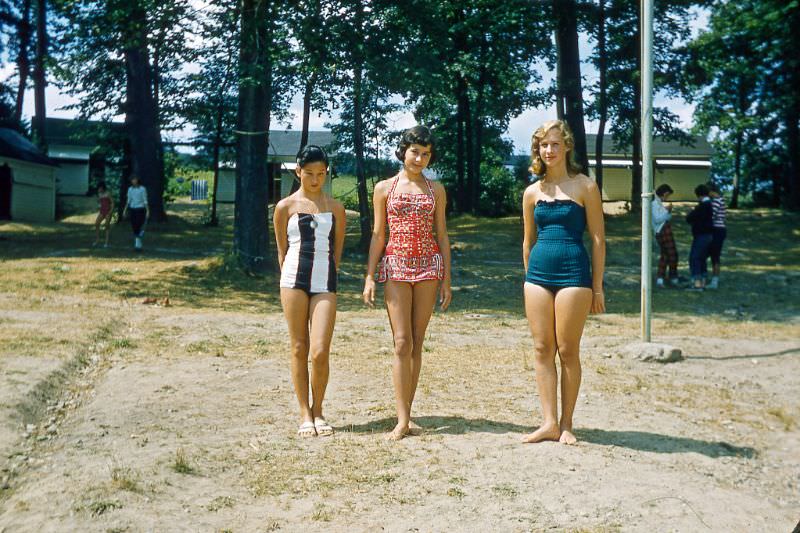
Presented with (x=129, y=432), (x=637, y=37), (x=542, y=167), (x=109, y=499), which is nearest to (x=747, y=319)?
(x=542, y=167)

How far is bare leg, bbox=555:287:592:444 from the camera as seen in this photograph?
5266 mm

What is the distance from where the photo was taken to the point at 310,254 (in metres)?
5.58

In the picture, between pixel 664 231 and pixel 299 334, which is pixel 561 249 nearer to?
pixel 299 334

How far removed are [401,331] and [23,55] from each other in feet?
142

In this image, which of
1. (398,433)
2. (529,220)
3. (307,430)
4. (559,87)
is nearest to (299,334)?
(307,430)

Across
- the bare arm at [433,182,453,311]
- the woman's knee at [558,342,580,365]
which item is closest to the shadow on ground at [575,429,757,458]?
the woman's knee at [558,342,580,365]

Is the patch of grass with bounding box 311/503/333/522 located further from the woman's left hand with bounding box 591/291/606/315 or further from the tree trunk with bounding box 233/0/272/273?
the tree trunk with bounding box 233/0/272/273

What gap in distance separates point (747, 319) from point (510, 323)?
404 centimetres

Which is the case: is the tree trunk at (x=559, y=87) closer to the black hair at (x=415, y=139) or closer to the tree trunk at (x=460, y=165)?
the tree trunk at (x=460, y=165)

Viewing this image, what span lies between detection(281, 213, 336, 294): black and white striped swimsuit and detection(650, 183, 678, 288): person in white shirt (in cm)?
1011

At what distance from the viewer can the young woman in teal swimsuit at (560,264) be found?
529cm

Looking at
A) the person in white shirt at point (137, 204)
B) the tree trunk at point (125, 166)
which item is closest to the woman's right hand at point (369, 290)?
the person in white shirt at point (137, 204)

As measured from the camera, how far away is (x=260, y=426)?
6.09 meters

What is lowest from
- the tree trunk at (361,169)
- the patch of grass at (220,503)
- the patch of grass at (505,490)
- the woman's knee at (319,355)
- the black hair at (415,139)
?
the patch of grass at (220,503)
